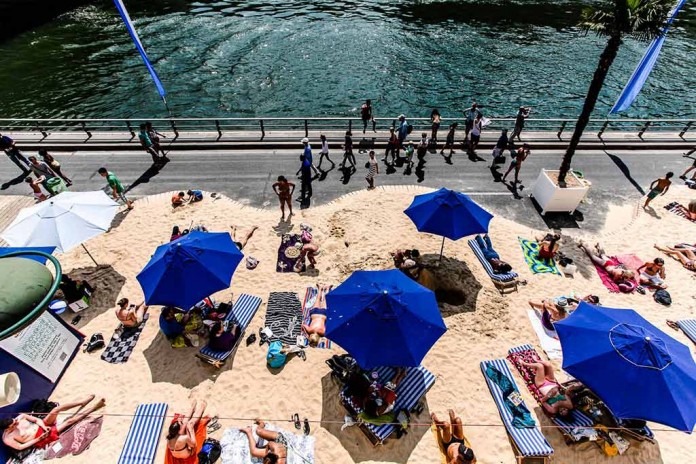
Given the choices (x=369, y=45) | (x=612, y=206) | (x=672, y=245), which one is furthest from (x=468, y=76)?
(x=672, y=245)

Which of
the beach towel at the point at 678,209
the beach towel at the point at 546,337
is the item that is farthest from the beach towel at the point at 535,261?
the beach towel at the point at 678,209

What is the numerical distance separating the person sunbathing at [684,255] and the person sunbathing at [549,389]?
7.64 metres

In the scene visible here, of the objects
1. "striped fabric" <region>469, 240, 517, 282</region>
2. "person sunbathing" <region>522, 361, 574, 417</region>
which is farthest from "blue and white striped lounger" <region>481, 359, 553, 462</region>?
"striped fabric" <region>469, 240, 517, 282</region>

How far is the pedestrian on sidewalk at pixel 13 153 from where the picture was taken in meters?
15.1

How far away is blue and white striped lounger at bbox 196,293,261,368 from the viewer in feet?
30.6

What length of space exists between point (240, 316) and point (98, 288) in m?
5.01

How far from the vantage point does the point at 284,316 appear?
1052 centimetres

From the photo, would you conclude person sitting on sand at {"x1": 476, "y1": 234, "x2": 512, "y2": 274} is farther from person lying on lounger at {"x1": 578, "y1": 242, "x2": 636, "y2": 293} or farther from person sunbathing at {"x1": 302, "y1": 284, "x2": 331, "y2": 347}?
person sunbathing at {"x1": 302, "y1": 284, "x2": 331, "y2": 347}

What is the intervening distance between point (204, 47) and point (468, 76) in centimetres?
2603

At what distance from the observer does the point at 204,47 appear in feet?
117

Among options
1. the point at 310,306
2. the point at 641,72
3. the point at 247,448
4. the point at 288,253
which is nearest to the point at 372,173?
the point at 288,253

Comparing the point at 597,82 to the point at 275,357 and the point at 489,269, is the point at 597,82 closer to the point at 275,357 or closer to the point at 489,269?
the point at 489,269

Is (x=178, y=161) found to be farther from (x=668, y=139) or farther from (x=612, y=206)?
(x=668, y=139)

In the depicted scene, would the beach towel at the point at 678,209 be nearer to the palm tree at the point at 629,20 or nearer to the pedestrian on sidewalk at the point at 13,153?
the palm tree at the point at 629,20
